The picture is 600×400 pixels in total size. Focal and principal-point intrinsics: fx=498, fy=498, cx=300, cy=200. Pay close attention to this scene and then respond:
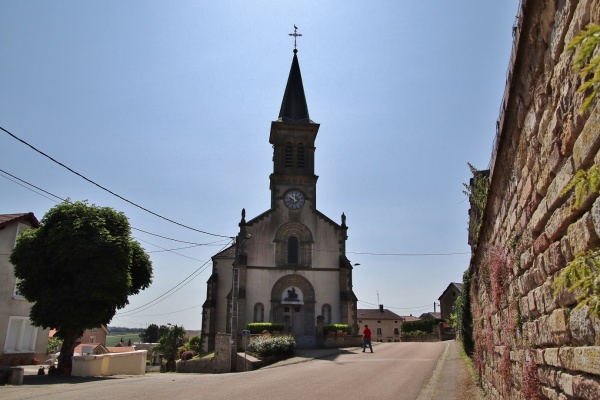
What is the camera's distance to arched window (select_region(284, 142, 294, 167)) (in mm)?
38906

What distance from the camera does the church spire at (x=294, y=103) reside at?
4119 cm

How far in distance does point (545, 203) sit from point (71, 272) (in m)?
21.0

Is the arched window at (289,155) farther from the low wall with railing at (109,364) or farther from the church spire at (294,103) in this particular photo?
the low wall with railing at (109,364)

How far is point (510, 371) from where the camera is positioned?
20.5ft

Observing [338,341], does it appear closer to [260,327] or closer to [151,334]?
[260,327]

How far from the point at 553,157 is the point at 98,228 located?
68.6 feet

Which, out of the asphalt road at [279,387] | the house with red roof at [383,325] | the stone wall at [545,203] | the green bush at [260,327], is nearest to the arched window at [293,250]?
the green bush at [260,327]

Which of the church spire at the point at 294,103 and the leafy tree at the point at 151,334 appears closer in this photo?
the church spire at the point at 294,103

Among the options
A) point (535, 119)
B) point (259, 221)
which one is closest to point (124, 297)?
point (259, 221)

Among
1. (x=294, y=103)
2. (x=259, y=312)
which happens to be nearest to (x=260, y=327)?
(x=259, y=312)

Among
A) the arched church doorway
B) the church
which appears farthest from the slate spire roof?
the arched church doorway

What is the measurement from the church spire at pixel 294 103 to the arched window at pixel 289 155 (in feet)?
7.78

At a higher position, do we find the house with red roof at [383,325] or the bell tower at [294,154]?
the bell tower at [294,154]

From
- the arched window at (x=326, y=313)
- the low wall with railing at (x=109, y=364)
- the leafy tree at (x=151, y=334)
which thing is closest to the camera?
the low wall with railing at (x=109, y=364)
